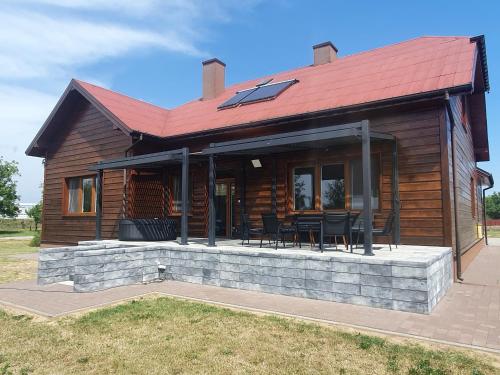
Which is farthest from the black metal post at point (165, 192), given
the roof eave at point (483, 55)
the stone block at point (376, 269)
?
the roof eave at point (483, 55)

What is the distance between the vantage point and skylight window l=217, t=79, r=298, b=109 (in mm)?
11672

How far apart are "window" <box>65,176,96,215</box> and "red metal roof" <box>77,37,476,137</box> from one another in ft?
10.3

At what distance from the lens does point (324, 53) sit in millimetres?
13688

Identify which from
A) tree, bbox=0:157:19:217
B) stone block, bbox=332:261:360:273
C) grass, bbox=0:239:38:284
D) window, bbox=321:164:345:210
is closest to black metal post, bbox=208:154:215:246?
window, bbox=321:164:345:210

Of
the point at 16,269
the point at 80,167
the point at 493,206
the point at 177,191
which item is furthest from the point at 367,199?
the point at 493,206

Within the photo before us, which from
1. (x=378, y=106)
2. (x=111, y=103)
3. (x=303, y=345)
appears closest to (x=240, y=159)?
(x=378, y=106)

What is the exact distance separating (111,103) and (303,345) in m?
11.2

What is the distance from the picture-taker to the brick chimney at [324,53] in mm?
13602

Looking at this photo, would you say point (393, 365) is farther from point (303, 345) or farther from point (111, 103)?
point (111, 103)

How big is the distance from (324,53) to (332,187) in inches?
253

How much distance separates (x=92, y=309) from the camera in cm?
595

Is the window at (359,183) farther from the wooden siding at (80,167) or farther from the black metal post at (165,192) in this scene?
the wooden siding at (80,167)

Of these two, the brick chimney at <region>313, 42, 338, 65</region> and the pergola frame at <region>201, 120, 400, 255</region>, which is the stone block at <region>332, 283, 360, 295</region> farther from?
the brick chimney at <region>313, 42, 338, 65</region>

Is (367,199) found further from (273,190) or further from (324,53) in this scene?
(324,53)
